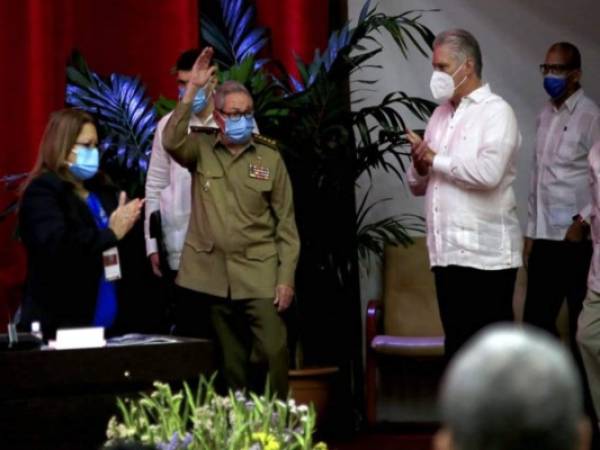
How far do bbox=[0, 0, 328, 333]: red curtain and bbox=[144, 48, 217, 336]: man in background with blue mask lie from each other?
89 cm

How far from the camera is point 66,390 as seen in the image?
11.0 feet

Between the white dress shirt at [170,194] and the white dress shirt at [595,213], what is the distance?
4.71ft

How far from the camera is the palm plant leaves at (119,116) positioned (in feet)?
17.8

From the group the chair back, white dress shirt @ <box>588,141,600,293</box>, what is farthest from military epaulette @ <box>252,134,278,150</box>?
the chair back

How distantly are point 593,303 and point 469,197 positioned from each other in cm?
A: 81

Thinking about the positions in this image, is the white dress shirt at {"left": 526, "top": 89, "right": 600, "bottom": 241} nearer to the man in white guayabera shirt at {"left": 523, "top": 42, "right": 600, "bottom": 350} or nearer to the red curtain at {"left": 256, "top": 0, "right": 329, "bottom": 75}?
the man in white guayabera shirt at {"left": 523, "top": 42, "right": 600, "bottom": 350}

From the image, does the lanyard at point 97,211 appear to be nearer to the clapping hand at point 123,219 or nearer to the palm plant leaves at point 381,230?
the clapping hand at point 123,219

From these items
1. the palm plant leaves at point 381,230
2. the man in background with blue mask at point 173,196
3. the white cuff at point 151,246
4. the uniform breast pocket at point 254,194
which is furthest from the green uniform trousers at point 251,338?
the palm plant leaves at point 381,230

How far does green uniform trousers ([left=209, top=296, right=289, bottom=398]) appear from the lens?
4680 mm

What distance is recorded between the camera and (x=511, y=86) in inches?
253

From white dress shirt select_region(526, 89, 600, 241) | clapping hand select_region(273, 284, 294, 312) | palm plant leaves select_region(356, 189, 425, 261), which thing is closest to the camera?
clapping hand select_region(273, 284, 294, 312)

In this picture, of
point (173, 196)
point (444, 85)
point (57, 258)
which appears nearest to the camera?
point (57, 258)

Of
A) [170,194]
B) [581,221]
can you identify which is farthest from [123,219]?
[581,221]

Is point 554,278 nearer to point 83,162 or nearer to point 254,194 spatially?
point 254,194
